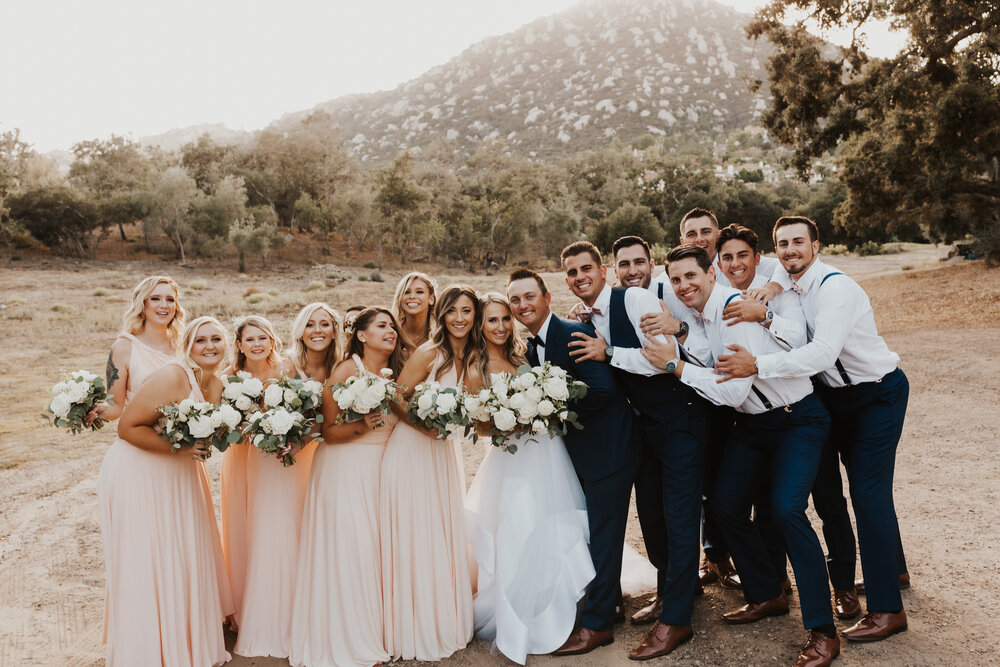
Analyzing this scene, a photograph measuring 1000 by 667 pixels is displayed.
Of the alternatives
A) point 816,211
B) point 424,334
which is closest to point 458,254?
point 816,211

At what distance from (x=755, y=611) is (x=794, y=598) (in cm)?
57

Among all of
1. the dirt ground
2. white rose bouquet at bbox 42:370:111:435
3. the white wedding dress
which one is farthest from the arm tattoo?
the white wedding dress

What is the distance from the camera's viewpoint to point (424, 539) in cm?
461

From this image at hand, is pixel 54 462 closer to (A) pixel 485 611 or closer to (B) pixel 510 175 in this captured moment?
(A) pixel 485 611

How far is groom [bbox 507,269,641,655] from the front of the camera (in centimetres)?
456

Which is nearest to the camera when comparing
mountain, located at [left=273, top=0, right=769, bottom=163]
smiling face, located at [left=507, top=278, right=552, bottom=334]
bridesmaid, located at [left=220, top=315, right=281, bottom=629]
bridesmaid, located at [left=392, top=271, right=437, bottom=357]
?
smiling face, located at [left=507, top=278, right=552, bottom=334]

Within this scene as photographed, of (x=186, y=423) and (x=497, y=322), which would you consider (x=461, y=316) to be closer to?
(x=497, y=322)

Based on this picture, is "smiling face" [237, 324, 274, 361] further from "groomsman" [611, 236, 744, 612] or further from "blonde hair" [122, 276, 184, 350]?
"groomsman" [611, 236, 744, 612]

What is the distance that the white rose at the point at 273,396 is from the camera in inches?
170

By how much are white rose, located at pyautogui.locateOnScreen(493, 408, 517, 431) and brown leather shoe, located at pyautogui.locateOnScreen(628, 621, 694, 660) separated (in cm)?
178

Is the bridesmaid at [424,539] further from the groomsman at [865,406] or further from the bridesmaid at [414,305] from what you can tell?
the groomsman at [865,406]

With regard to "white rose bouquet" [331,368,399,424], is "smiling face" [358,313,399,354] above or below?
above

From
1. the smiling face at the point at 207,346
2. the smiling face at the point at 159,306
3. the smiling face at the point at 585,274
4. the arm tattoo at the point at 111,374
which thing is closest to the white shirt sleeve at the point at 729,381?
the smiling face at the point at 585,274

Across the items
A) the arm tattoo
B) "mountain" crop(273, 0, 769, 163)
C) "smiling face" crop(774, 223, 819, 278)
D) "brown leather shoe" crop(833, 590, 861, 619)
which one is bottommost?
"brown leather shoe" crop(833, 590, 861, 619)
